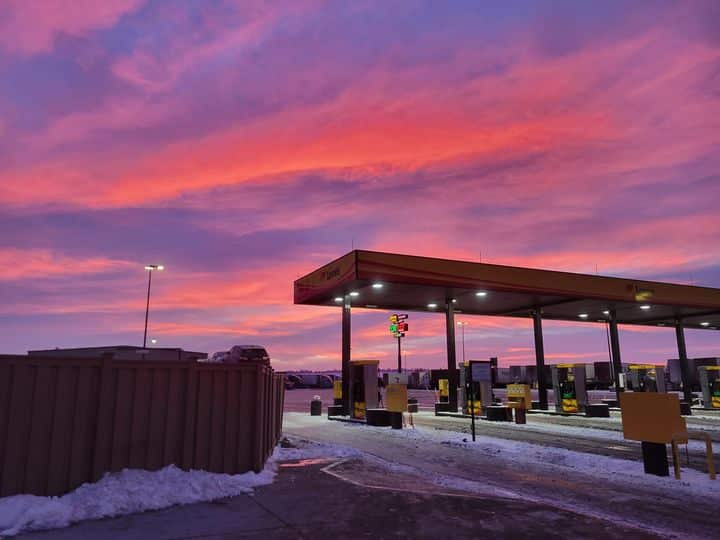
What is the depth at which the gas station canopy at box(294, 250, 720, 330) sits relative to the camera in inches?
958

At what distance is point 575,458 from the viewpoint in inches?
543

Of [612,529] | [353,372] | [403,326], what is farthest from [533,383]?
[612,529]

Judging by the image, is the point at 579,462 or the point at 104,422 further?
the point at 579,462

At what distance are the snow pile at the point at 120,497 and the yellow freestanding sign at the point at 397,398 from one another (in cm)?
1360

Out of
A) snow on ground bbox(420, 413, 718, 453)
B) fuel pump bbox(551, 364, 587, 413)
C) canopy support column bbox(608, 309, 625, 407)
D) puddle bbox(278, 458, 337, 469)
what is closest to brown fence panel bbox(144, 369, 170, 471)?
puddle bbox(278, 458, 337, 469)

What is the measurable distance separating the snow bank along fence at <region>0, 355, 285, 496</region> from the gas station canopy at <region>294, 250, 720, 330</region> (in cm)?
1284

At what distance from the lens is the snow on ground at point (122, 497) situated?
24.4 ft

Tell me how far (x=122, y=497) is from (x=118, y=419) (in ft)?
4.79

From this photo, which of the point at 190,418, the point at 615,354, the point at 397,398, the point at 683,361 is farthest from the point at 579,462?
the point at 683,361

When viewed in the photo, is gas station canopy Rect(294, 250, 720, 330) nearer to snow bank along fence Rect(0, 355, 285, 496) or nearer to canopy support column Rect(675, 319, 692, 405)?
canopy support column Rect(675, 319, 692, 405)

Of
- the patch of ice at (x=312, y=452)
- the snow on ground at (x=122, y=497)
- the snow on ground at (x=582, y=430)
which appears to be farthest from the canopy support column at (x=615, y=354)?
the snow on ground at (x=122, y=497)

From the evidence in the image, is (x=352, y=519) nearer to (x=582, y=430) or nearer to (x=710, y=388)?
(x=582, y=430)

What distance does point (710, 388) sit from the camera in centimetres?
3572

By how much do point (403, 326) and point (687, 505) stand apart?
39.1 metres
